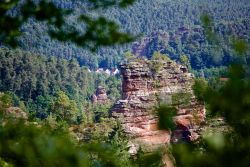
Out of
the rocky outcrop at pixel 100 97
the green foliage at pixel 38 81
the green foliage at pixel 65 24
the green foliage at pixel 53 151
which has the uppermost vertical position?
the green foliage at pixel 65 24

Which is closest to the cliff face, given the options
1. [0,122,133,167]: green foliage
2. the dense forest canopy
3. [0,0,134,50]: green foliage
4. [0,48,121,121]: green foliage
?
[0,48,121,121]: green foliage

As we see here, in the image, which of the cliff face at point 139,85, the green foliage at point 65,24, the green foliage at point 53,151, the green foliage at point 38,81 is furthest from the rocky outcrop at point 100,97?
the green foliage at point 53,151

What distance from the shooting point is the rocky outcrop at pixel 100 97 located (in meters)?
69.5

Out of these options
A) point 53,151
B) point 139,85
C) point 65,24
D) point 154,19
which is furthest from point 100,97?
point 154,19

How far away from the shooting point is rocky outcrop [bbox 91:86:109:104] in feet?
228

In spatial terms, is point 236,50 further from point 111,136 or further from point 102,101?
point 102,101

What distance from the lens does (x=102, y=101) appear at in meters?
69.5

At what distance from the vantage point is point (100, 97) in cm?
7112

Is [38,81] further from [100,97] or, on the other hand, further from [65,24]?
[65,24]

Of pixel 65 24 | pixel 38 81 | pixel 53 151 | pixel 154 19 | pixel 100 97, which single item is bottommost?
pixel 100 97

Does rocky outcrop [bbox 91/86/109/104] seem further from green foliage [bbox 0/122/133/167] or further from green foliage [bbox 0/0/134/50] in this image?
green foliage [bbox 0/122/133/167]

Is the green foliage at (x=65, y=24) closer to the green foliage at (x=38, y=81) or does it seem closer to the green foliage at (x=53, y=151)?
the green foliage at (x=53, y=151)

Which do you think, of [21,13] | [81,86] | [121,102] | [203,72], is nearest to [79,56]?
[203,72]

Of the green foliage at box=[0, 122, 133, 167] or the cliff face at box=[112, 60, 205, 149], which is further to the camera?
the cliff face at box=[112, 60, 205, 149]
